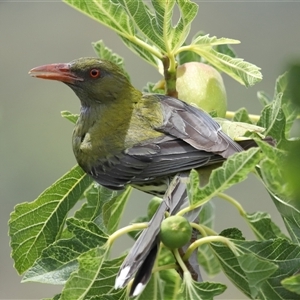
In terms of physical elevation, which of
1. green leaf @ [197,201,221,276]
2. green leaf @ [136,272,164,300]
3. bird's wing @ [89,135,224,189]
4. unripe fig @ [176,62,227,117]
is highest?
unripe fig @ [176,62,227,117]

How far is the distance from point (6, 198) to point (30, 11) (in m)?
5.18

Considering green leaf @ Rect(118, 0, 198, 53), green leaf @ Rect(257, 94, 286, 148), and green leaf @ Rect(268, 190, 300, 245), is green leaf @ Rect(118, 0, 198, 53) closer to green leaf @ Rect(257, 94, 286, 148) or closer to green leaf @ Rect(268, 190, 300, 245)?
green leaf @ Rect(257, 94, 286, 148)

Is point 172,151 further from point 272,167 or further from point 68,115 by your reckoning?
point 272,167

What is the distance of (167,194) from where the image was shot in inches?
102

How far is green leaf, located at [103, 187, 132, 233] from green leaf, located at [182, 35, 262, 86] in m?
0.70

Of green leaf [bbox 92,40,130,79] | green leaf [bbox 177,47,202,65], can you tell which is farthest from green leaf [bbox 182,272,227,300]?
green leaf [bbox 92,40,130,79]

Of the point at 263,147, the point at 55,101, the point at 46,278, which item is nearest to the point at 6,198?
the point at 55,101

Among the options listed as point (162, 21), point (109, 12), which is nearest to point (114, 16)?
point (109, 12)

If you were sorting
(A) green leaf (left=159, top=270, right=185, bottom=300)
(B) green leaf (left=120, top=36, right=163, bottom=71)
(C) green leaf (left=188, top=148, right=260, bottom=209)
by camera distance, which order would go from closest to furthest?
(C) green leaf (left=188, top=148, right=260, bottom=209) < (A) green leaf (left=159, top=270, right=185, bottom=300) < (B) green leaf (left=120, top=36, right=163, bottom=71)

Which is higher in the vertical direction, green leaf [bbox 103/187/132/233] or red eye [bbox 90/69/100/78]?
red eye [bbox 90/69/100/78]

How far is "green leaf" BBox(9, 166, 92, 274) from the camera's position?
2.62 m

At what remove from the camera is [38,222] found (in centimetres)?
267

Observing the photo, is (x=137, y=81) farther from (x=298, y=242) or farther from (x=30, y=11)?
(x=298, y=242)

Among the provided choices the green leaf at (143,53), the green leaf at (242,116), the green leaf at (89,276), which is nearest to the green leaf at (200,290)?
Answer: the green leaf at (89,276)
